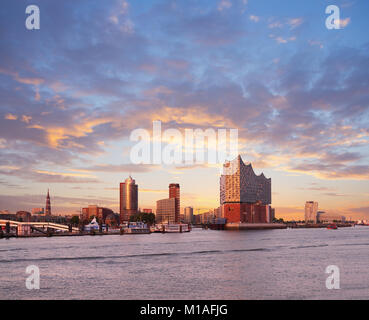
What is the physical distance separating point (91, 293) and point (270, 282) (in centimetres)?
1558

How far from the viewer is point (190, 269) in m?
46.2

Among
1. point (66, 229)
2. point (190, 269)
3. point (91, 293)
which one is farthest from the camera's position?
point (66, 229)

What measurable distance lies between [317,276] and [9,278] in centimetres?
3022

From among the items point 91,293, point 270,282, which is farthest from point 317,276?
point 91,293
